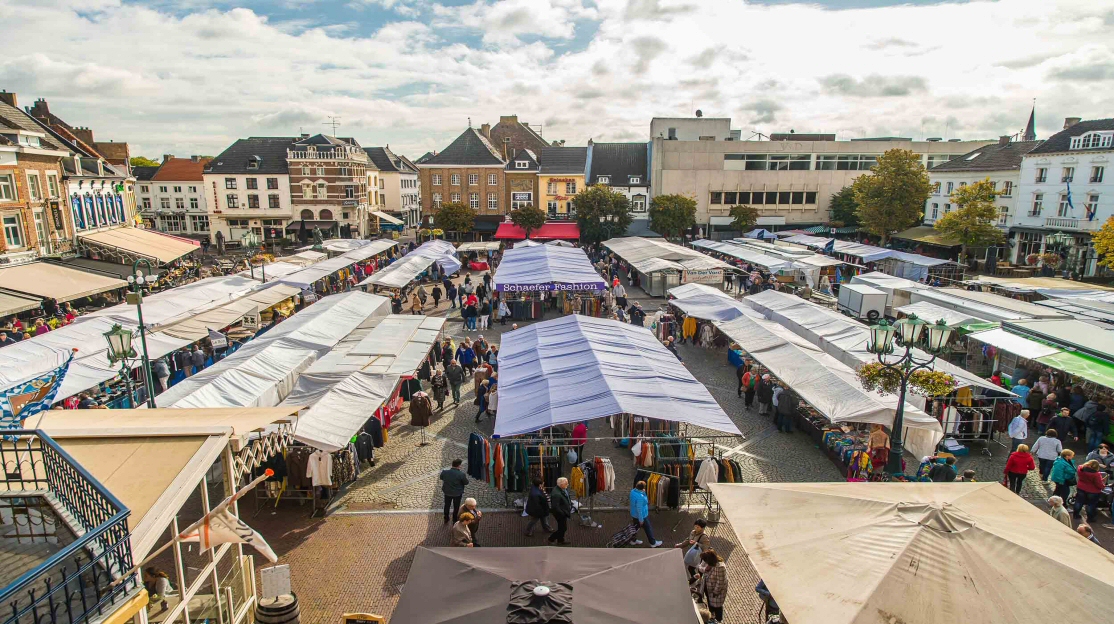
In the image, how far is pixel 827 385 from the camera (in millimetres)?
13344

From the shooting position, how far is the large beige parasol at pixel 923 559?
555cm

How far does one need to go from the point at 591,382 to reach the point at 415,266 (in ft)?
69.3

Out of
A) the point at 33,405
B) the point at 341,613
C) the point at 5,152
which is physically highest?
the point at 5,152

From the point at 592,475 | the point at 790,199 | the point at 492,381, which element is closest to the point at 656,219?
the point at 790,199

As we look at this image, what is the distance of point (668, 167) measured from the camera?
53.8 metres

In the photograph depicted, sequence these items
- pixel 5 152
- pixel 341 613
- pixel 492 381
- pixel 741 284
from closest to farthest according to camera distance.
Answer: pixel 341 613 < pixel 492 381 < pixel 5 152 < pixel 741 284

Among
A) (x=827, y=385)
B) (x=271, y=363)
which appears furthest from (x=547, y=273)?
(x=827, y=385)

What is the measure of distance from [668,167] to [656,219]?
661 cm

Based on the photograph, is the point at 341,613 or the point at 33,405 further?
the point at 341,613

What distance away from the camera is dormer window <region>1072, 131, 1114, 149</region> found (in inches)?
1312

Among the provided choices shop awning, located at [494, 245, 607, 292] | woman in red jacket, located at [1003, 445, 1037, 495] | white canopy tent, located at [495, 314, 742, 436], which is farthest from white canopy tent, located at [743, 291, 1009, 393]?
shop awning, located at [494, 245, 607, 292]

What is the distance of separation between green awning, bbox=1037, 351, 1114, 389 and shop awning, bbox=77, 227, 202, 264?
3705 cm

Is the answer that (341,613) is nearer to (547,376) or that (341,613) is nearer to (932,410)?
(547,376)

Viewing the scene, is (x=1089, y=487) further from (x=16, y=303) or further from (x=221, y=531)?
(x=16, y=303)
